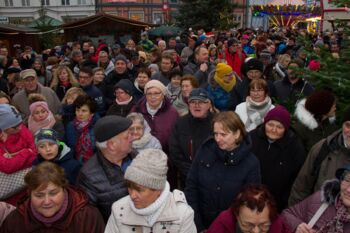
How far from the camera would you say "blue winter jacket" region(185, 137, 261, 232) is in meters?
3.14

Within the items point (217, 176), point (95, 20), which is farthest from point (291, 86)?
point (95, 20)

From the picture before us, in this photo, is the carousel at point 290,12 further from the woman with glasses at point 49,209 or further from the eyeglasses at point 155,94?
the woman with glasses at point 49,209

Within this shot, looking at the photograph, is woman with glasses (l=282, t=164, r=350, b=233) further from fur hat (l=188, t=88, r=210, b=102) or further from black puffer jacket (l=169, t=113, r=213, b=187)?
fur hat (l=188, t=88, r=210, b=102)

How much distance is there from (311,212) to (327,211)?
133 mm

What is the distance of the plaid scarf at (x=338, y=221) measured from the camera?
244 cm

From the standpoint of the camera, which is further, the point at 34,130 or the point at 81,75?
the point at 81,75

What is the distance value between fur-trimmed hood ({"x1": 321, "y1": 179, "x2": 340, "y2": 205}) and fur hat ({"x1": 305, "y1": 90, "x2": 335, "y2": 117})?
4.36 feet

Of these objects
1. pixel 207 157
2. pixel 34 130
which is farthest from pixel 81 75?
pixel 207 157

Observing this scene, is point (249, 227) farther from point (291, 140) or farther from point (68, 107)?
point (68, 107)

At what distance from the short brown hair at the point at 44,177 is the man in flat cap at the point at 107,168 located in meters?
0.27

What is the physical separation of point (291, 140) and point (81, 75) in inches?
161

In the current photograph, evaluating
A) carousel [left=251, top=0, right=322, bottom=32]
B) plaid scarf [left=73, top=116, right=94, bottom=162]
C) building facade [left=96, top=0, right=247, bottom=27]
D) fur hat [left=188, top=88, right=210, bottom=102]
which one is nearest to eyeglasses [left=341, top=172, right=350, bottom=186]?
fur hat [left=188, top=88, right=210, bottom=102]

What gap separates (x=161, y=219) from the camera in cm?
235

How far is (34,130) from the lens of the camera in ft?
15.2
